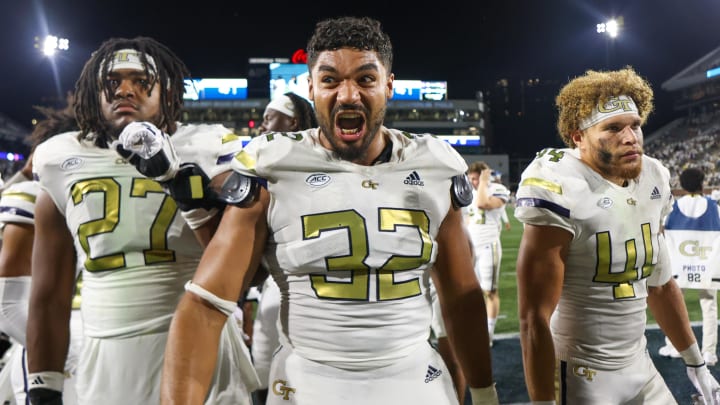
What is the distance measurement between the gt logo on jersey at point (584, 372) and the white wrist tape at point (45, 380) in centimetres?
209

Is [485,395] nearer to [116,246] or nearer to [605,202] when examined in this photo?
[605,202]

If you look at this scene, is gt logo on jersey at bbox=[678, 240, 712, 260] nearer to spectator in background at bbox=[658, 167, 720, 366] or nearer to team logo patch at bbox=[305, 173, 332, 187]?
spectator in background at bbox=[658, 167, 720, 366]

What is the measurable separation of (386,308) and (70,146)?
1.34 meters

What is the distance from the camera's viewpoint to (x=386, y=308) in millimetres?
1672

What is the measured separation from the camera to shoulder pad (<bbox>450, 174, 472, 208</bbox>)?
182cm

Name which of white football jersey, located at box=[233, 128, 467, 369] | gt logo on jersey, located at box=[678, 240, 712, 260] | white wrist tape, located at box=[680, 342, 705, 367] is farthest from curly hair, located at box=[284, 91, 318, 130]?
gt logo on jersey, located at box=[678, 240, 712, 260]

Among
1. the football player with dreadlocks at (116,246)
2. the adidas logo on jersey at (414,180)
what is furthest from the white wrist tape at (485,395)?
the football player with dreadlocks at (116,246)

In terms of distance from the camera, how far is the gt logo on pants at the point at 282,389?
5.50ft

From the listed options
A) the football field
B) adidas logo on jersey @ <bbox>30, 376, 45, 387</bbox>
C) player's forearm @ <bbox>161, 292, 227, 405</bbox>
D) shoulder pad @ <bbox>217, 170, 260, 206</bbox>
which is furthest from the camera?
the football field

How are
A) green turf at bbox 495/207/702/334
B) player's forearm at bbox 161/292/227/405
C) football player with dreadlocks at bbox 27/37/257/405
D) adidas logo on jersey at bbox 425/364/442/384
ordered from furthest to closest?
green turf at bbox 495/207/702/334, football player with dreadlocks at bbox 27/37/257/405, adidas logo on jersey at bbox 425/364/442/384, player's forearm at bbox 161/292/227/405

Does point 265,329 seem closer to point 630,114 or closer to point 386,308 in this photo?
point 386,308

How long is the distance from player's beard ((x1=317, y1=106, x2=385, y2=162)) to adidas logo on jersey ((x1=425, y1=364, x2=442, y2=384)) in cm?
68

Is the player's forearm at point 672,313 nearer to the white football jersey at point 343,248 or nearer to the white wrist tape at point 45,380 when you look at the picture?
the white football jersey at point 343,248

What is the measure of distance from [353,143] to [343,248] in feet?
1.06
